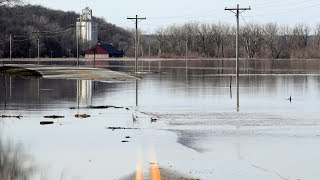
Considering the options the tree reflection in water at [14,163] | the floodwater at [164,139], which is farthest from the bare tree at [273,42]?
the tree reflection in water at [14,163]

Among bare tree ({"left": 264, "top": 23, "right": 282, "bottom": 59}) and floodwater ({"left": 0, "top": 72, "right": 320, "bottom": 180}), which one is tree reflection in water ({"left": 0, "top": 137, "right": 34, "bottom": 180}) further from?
bare tree ({"left": 264, "top": 23, "right": 282, "bottom": 59})

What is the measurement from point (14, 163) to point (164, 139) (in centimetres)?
529

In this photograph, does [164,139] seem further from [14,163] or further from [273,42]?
[273,42]

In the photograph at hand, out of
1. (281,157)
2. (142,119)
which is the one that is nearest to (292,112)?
(142,119)

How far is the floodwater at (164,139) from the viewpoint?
11.9m

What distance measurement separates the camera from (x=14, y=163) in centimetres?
1245

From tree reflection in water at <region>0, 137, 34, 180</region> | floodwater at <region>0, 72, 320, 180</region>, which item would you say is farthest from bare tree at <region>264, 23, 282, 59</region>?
tree reflection in water at <region>0, 137, 34, 180</region>

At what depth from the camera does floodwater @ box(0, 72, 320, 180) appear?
470 inches

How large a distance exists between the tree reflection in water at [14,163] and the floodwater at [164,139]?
0.02 m

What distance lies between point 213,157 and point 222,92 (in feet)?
78.4

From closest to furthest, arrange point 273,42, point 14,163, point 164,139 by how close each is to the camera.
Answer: point 14,163, point 164,139, point 273,42

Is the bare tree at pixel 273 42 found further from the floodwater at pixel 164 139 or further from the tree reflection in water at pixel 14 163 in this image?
the tree reflection in water at pixel 14 163

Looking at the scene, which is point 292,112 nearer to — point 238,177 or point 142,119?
point 142,119

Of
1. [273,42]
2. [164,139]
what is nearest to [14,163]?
[164,139]
